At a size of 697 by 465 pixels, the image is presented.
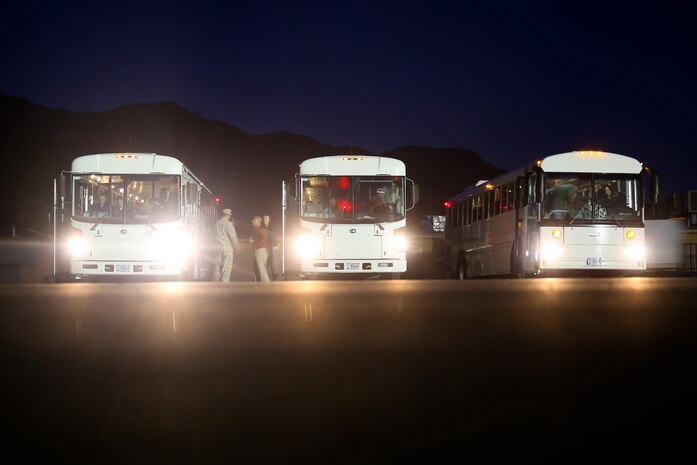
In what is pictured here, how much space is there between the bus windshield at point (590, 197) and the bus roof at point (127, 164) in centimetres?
972

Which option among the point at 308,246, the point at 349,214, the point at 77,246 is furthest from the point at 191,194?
the point at 349,214

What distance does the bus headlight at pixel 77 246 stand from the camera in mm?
24828

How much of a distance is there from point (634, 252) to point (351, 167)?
7566 mm

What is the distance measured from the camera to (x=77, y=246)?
24.9 metres

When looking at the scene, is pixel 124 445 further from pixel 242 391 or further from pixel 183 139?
pixel 183 139

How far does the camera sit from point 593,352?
195 inches

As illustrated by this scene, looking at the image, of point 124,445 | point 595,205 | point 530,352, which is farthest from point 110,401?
point 595,205

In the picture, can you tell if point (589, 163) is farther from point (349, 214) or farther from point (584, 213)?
point (349, 214)

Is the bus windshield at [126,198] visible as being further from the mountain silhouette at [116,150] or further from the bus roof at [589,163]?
the mountain silhouette at [116,150]

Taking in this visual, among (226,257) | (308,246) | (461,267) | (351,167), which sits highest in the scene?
(351,167)

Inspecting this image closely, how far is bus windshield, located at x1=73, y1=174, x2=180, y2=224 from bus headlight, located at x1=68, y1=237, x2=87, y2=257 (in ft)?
1.89

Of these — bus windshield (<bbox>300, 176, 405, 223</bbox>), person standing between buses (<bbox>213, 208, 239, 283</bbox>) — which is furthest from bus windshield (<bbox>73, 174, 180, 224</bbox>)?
bus windshield (<bbox>300, 176, 405, 223</bbox>)

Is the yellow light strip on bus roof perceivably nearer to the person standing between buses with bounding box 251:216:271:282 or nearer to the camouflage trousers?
the person standing between buses with bounding box 251:216:271:282

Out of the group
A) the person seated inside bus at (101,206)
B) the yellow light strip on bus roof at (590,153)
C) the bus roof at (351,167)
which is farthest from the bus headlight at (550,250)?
the person seated inside bus at (101,206)
